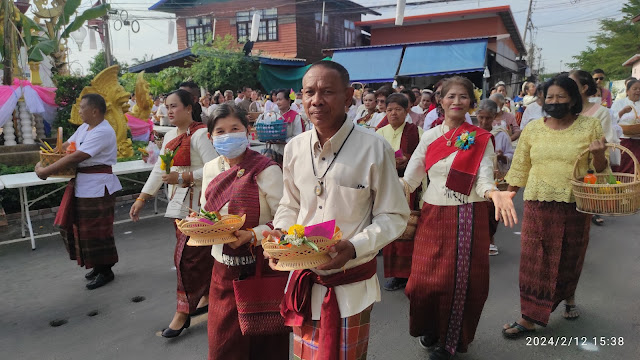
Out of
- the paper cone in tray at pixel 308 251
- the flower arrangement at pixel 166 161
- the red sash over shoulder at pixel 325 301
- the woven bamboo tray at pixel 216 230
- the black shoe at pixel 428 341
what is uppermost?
the flower arrangement at pixel 166 161

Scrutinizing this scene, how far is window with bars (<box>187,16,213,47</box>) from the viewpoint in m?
28.9

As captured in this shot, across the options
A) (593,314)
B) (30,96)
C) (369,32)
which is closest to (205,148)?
(593,314)

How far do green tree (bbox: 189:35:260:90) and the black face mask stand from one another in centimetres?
1966

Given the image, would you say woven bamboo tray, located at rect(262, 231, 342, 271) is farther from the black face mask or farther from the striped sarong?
the black face mask

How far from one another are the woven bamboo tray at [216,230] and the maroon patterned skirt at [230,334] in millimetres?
353

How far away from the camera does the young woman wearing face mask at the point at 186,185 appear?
3816 mm

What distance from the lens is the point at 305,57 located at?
2739cm

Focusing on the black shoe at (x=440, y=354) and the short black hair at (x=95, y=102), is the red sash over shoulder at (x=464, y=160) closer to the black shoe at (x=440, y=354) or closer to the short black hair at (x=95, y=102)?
the black shoe at (x=440, y=354)

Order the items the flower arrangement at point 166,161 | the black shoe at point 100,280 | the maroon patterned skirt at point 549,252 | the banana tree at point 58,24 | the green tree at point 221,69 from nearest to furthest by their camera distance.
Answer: the maroon patterned skirt at point 549,252 < the flower arrangement at point 166,161 < the black shoe at point 100,280 < the banana tree at point 58,24 < the green tree at point 221,69

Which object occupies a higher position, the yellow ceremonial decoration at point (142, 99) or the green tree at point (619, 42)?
the green tree at point (619, 42)

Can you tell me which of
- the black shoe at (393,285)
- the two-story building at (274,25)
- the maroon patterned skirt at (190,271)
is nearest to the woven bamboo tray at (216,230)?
the maroon patterned skirt at (190,271)

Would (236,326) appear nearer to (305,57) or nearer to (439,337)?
(439,337)

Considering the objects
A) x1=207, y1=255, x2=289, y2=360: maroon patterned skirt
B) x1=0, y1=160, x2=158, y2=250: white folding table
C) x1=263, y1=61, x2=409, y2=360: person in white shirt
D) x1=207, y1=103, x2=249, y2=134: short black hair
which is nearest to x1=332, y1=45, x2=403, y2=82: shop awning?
x1=0, y1=160, x2=158, y2=250: white folding table

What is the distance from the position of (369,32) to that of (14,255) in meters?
25.8
